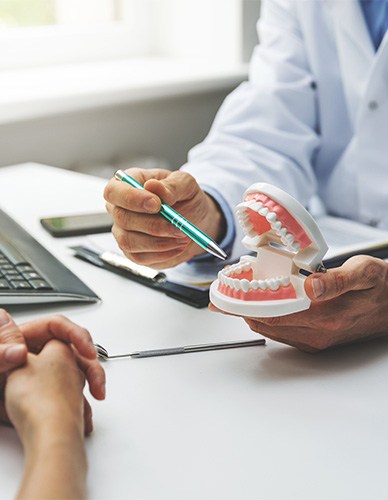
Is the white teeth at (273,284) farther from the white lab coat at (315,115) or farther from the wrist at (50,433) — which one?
the white lab coat at (315,115)

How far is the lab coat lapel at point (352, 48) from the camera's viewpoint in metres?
1.37

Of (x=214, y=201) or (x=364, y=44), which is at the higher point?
(x=364, y=44)

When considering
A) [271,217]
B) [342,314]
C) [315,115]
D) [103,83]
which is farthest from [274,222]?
[103,83]

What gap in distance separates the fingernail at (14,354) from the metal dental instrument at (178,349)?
0.56 feet

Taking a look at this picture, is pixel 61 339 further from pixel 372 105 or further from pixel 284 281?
pixel 372 105

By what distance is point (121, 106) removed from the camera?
2012mm

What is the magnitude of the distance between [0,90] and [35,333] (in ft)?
4.29

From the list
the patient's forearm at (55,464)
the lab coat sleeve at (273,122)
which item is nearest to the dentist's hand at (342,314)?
the patient's forearm at (55,464)

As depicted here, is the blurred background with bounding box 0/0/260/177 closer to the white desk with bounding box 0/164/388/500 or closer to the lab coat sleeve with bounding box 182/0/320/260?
the lab coat sleeve with bounding box 182/0/320/260

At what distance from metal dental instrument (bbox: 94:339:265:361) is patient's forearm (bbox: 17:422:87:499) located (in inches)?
8.3

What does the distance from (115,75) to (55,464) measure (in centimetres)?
167

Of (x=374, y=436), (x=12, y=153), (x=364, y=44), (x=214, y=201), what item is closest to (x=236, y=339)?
(x=374, y=436)

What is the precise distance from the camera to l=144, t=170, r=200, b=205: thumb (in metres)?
0.91

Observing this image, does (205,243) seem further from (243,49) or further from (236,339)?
(243,49)
